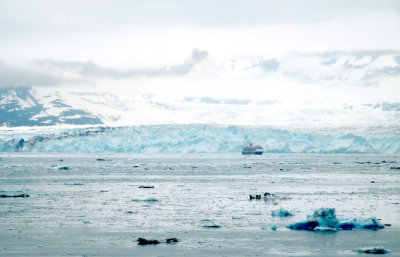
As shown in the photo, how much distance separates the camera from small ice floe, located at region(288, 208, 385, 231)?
13.6m

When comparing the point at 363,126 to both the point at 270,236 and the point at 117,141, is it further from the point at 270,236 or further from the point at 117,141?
the point at 270,236

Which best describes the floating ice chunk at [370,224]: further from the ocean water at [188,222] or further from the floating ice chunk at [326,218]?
the floating ice chunk at [326,218]

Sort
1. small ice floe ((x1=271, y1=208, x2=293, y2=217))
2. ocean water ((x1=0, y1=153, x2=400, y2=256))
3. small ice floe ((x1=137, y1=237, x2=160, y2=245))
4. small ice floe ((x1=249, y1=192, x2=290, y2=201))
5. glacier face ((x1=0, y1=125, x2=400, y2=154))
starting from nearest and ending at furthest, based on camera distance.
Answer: ocean water ((x1=0, y1=153, x2=400, y2=256)), small ice floe ((x1=137, y1=237, x2=160, y2=245)), small ice floe ((x1=271, y1=208, x2=293, y2=217)), small ice floe ((x1=249, y1=192, x2=290, y2=201)), glacier face ((x1=0, y1=125, x2=400, y2=154))

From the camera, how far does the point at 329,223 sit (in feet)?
44.9

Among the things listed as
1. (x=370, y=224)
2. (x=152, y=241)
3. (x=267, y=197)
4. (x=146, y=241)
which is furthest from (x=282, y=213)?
(x=267, y=197)

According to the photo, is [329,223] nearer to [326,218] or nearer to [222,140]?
[326,218]

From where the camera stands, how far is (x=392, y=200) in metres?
20.0

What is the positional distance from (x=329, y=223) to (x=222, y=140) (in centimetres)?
6312

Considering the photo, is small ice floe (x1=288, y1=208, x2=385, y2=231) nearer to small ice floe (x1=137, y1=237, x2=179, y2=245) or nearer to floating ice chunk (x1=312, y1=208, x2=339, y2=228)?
floating ice chunk (x1=312, y1=208, x2=339, y2=228)

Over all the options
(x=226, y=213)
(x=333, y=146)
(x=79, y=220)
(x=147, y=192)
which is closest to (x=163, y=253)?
(x=79, y=220)

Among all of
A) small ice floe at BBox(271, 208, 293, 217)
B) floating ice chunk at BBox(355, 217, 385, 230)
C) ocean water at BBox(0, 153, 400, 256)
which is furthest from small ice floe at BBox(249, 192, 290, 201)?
floating ice chunk at BBox(355, 217, 385, 230)

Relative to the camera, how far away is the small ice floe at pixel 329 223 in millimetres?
13625

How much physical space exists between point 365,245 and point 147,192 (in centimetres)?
1353

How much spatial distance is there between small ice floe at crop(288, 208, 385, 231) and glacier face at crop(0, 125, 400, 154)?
2203 inches
